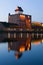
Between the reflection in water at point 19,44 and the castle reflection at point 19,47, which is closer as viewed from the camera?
the castle reflection at point 19,47

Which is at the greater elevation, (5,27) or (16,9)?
(16,9)

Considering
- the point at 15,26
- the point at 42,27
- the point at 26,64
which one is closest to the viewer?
the point at 26,64

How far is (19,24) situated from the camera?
57.9 meters

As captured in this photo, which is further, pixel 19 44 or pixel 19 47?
pixel 19 44

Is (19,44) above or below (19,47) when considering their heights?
below

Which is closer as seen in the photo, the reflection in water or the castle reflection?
the castle reflection

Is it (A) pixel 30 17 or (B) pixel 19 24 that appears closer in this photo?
(B) pixel 19 24

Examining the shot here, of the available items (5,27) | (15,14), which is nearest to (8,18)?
(15,14)

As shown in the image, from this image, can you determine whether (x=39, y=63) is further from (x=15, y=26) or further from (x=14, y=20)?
(x=14, y=20)

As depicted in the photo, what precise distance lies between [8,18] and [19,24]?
5769mm

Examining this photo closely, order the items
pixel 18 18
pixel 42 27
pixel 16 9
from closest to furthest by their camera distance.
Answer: pixel 18 18 → pixel 16 9 → pixel 42 27

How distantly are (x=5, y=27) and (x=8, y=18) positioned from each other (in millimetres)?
12374

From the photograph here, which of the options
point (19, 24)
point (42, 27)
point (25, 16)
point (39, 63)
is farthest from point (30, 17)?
point (39, 63)

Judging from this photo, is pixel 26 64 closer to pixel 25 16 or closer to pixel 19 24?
Result: pixel 19 24
